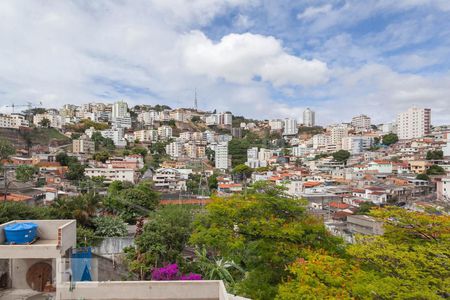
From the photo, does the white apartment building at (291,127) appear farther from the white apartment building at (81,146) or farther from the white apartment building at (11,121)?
the white apartment building at (11,121)

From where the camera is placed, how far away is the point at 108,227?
1503 cm

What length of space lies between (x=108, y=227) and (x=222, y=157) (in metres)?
51.7

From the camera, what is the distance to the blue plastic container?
616 centimetres

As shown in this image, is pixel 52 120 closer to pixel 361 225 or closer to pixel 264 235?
pixel 361 225

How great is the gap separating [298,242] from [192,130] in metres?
95.0

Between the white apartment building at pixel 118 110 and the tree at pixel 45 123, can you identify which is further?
the white apartment building at pixel 118 110

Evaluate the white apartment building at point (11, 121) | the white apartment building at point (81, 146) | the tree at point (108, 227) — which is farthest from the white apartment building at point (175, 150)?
the tree at point (108, 227)

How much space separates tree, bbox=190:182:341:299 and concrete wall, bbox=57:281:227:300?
2.20 m

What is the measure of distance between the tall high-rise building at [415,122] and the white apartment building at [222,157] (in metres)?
46.9

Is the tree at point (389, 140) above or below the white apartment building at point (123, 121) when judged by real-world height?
below

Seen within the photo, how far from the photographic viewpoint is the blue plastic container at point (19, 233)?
6.16 meters

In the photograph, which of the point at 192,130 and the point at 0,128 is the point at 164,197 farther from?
the point at 192,130

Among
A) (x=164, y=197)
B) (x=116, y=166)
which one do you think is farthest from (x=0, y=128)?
(x=164, y=197)

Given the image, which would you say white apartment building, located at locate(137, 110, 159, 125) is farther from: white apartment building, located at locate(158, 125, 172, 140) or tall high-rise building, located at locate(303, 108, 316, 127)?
tall high-rise building, located at locate(303, 108, 316, 127)
